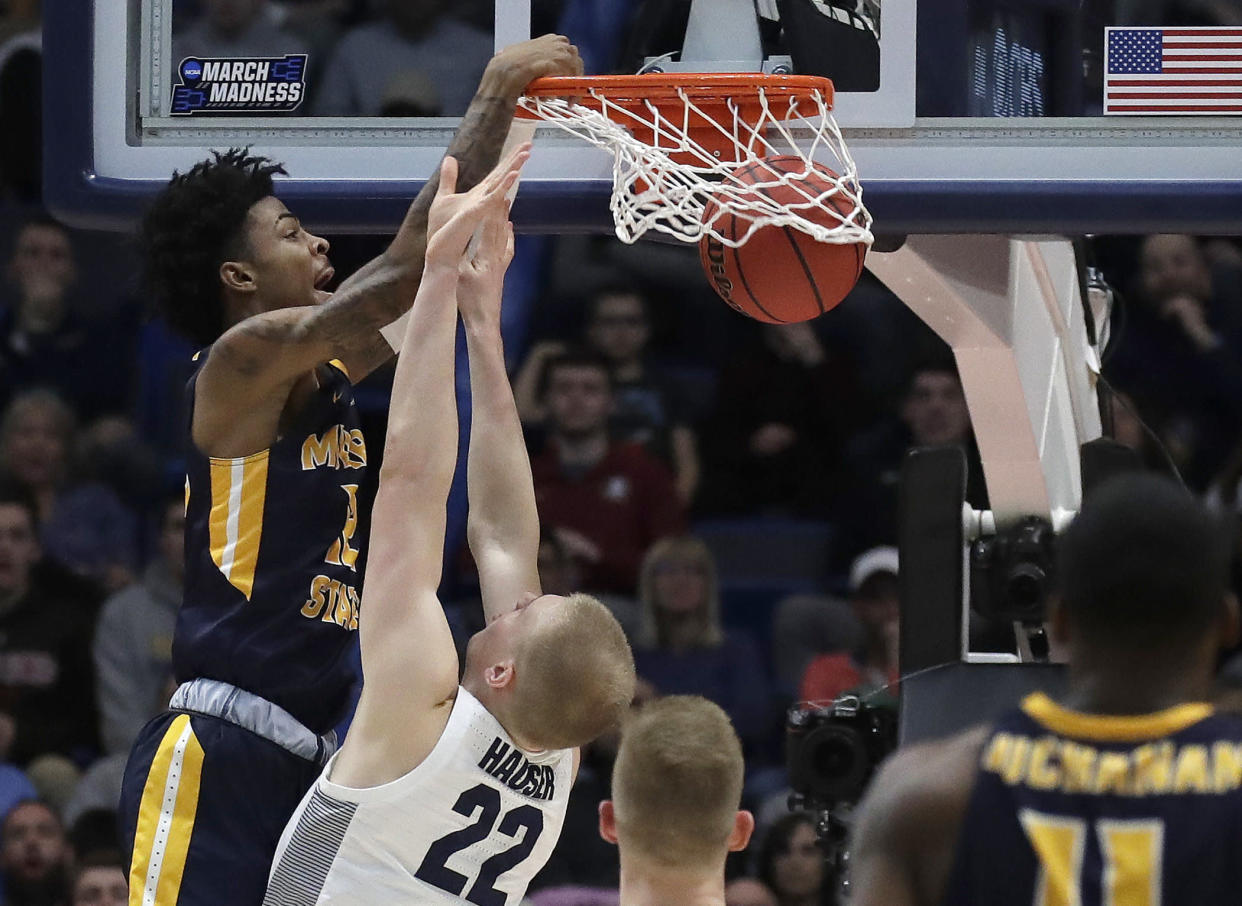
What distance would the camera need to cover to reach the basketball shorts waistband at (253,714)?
358 cm

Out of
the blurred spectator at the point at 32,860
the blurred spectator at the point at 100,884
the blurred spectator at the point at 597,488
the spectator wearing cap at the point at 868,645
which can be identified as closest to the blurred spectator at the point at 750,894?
the spectator wearing cap at the point at 868,645

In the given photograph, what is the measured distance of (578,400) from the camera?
732cm

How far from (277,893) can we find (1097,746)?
5.73 feet

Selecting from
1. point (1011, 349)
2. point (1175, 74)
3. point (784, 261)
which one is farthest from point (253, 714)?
point (1175, 74)

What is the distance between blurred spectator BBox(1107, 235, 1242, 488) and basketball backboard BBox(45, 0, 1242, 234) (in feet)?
10.5

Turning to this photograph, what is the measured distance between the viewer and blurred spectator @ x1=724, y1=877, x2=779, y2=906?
6336 mm

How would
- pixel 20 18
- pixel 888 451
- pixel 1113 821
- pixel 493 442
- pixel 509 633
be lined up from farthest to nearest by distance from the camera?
pixel 20 18, pixel 888 451, pixel 493 442, pixel 509 633, pixel 1113 821

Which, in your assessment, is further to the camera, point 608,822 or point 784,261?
point 784,261

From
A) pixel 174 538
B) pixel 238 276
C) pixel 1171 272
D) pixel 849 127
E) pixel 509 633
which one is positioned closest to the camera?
pixel 509 633

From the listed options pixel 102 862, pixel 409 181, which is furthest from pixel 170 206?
pixel 102 862

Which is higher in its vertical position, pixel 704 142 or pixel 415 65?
pixel 415 65

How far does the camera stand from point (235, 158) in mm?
4004

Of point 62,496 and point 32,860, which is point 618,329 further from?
point 32,860

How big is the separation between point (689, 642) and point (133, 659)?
203 cm
